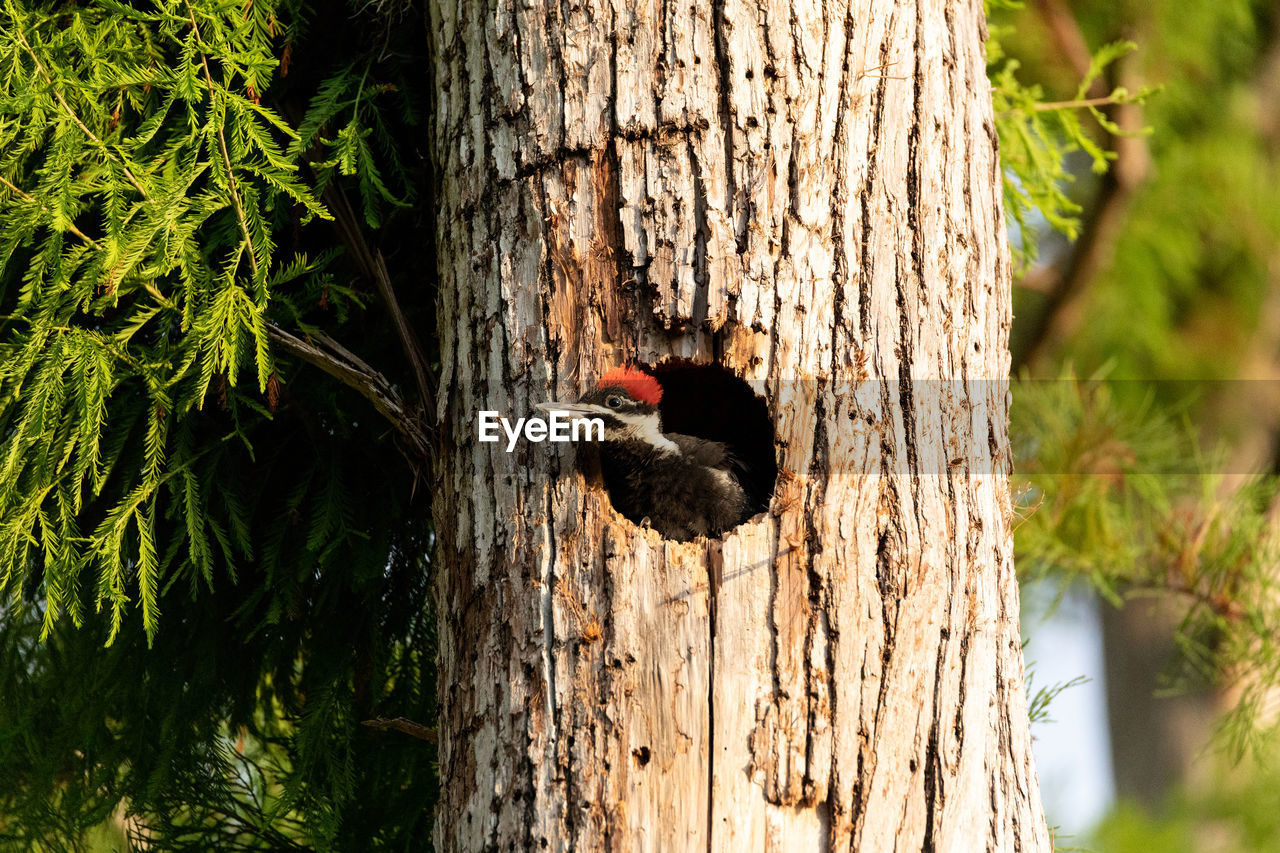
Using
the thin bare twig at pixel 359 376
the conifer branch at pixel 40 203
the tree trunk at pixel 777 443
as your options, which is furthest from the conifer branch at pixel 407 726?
the conifer branch at pixel 40 203

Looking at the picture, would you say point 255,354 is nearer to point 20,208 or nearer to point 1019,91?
point 20,208

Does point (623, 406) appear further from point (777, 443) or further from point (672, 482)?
point (672, 482)

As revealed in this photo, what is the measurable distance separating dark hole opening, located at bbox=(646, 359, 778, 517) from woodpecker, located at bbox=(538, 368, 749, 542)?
9cm

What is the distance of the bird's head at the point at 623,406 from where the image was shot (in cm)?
249

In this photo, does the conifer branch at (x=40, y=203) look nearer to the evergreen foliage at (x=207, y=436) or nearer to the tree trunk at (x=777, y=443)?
the evergreen foliage at (x=207, y=436)

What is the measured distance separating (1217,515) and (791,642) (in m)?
2.93

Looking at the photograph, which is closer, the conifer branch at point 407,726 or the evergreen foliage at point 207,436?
the evergreen foliage at point 207,436

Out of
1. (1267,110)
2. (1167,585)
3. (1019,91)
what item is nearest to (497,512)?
(1019,91)

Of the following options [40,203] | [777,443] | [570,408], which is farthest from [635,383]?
[40,203]

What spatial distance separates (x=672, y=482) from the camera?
124 inches

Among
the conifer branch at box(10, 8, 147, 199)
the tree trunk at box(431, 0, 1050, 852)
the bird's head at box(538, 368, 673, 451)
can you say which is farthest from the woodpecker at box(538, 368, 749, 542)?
the conifer branch at box(10, 8, 147, 199)

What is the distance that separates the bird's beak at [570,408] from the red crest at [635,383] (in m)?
0.06

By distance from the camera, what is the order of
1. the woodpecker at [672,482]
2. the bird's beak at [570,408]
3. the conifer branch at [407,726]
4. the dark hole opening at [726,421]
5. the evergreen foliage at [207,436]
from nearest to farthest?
the bird's beak at [570,408], the evergreen foliage at [207,436], the conifer branch at [407,726], the woodpecker at [672,482], the dark hole opening at [726,421]

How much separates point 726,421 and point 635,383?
Result: 40.3 inches
